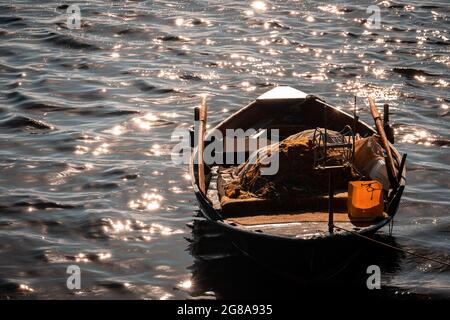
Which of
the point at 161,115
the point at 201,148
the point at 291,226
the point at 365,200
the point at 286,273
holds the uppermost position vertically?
the point at 201,148

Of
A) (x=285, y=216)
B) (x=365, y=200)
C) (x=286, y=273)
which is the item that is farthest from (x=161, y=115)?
(x=365, y=200)

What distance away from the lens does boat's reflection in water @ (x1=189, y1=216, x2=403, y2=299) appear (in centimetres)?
1502

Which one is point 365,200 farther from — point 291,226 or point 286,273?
point 286,273

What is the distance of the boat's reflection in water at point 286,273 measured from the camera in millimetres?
15016

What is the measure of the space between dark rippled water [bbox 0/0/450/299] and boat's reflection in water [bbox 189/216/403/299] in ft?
0.16

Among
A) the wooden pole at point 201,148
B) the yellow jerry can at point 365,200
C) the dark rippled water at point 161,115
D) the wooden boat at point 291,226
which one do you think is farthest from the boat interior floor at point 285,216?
the dark rippled water at point 161,115

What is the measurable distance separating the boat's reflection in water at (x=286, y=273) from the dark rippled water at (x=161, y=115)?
49mm

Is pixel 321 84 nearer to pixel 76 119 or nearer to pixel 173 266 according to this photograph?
pixel 76 119

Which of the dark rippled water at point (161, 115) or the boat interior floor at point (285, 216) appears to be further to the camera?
the dark rippled water at point (161, 115)

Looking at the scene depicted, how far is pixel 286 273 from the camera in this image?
15164 millimetres

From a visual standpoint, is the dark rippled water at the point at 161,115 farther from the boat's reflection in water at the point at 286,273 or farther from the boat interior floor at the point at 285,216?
the boat interior floor at the point at 285,216

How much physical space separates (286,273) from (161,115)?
412 inches

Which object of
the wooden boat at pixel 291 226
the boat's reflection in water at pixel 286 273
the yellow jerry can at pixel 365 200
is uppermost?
the yellow jerry can at pixel 365 200
